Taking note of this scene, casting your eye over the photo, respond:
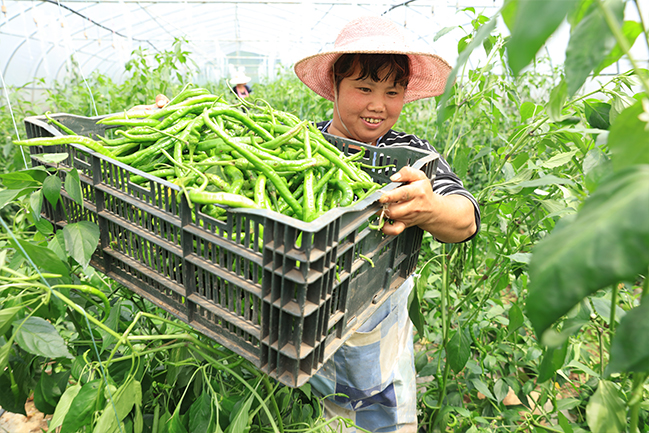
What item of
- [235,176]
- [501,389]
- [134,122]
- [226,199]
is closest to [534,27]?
[226,199]

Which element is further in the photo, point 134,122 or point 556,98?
point 134,122

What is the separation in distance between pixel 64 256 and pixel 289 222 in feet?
2.51

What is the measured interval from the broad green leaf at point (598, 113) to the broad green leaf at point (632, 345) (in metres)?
0.79

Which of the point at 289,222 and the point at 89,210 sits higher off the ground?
the point at 289,222

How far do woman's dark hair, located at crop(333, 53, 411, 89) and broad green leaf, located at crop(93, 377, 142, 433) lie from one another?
1.47 meters

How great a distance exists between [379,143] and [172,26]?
15.7 metres

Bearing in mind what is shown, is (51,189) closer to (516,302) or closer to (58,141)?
(58,141)

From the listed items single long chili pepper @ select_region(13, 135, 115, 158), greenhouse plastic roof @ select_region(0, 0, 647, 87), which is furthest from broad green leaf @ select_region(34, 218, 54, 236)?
greenhouse plastic roof @ select_region(0, 0, 647, 87)

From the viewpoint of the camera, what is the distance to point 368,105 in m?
1.79

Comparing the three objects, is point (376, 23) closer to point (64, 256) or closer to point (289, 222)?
point (289, 222)

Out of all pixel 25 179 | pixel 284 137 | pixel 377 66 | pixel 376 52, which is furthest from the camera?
pixel 377 66

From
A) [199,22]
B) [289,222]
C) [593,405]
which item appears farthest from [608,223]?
[199,22]

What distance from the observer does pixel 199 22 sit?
16.7m

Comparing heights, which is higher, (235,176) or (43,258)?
(235,176)
